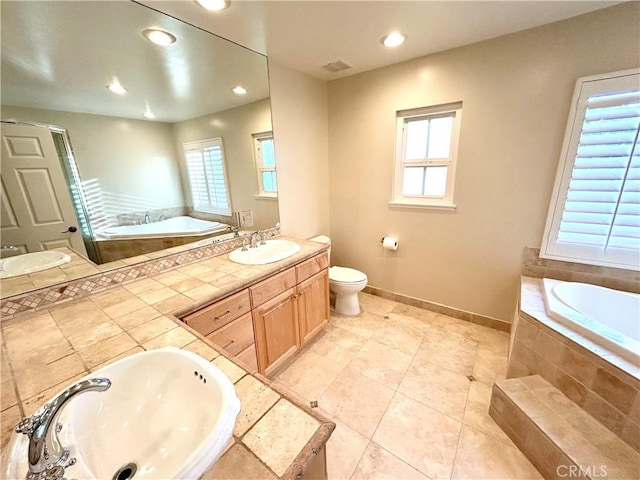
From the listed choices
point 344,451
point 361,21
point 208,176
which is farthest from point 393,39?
point 344,451

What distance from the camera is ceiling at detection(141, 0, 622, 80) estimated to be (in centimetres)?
144

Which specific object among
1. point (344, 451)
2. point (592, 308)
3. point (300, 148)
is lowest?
point (344, 451)

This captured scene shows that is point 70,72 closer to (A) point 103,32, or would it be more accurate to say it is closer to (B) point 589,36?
(A) point 103,32

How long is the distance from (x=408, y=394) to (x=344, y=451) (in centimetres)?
58

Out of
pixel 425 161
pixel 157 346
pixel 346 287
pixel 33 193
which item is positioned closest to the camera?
pixel 157 346

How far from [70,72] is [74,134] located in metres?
0.29

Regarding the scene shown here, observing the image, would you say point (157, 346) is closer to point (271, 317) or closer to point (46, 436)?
point (46, 436)

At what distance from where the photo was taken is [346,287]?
2.49 metres

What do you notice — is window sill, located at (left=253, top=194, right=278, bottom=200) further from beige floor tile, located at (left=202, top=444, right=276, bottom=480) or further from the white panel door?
beige floor tile, located at (left=202, top=444, right=276, bottom=480)

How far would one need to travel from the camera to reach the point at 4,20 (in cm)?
104

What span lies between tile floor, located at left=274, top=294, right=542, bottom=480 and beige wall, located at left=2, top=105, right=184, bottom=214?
5.17 ft

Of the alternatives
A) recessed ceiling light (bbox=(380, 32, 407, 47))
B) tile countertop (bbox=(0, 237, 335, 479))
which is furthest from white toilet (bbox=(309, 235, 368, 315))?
recessed ceiling light (bbox=(380, 32, 407, 47))

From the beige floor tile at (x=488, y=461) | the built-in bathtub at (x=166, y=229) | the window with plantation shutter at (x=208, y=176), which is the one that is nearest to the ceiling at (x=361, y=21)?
the window with plantation shutter at (x=208, y=176)

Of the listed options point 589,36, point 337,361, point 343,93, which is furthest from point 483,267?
point 343,93
